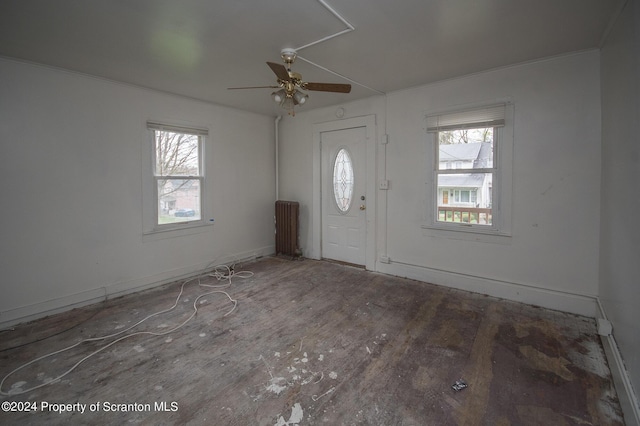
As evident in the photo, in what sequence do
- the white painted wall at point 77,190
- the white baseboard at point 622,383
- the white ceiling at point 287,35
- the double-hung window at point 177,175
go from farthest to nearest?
the double-hung window at point 177,175
the white painted wall at point 77,190
the white ceiling at point 287,35
the white baseboard at point 622,383

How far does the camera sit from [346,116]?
14.6 ft

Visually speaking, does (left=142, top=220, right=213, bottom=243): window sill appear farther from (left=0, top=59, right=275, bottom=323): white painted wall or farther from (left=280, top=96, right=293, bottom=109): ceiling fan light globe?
(left=280, top=96, right=293, bottom=109): ceiling fan light globe

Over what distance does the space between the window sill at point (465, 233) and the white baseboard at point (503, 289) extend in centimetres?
46

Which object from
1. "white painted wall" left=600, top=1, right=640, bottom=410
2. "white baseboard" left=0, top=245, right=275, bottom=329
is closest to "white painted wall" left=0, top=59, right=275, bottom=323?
"white baseboard" left=0, top=245, right=275, bottom=329

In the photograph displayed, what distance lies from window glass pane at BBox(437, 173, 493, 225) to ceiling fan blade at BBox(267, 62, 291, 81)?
2.32m

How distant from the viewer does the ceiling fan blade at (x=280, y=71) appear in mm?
2203

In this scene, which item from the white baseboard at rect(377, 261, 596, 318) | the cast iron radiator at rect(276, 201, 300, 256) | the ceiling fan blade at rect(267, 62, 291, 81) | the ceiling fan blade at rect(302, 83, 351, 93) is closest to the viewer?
the ceiling fan blade at rect(267, 62, 291, 81)

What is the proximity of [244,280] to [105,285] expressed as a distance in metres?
1.59

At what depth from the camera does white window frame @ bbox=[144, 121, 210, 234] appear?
12.1ft

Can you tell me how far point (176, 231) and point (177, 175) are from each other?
2.56 ft

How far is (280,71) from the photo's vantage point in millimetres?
2266

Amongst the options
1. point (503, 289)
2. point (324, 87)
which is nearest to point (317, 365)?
point (324, 87)

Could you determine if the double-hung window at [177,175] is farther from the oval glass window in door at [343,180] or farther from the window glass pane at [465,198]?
the window glass pane at [465,198]

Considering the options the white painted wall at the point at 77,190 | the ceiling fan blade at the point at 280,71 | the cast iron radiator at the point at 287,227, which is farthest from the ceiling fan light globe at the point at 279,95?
the cast iron radiator at the point at 287,227
